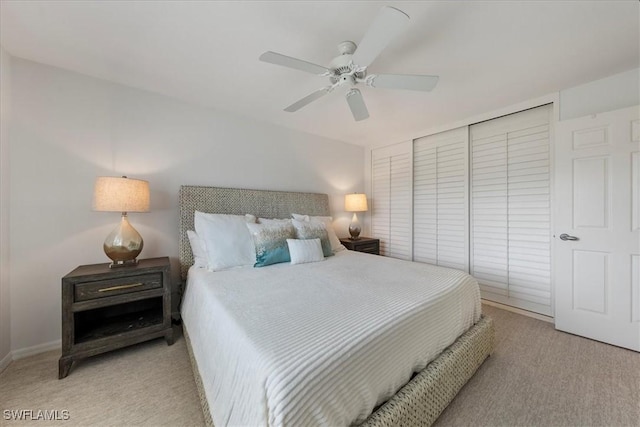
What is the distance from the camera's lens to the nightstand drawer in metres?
1.80

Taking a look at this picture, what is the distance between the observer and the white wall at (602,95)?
6.97 feet

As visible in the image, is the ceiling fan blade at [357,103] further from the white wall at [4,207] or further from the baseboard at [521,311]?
the baseboard at [521,311]

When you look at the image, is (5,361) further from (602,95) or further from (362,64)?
(602,95)

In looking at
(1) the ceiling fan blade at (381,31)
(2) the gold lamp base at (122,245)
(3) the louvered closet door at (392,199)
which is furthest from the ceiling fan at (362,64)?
(3) the louvered closet door at (392,199)

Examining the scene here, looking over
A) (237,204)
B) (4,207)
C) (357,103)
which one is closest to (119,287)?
(4,207)

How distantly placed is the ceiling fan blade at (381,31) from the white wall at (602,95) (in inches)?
89.8

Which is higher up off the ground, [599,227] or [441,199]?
[441,199]

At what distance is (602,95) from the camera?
2.25 meters

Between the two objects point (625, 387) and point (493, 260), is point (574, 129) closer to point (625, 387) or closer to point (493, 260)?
point (493, 260)

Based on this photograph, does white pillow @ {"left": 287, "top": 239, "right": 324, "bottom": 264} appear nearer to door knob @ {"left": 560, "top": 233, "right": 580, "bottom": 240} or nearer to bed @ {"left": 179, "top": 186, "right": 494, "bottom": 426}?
bed @ {"left": 179, "top": 186, "right": 494, "bottom": 426}

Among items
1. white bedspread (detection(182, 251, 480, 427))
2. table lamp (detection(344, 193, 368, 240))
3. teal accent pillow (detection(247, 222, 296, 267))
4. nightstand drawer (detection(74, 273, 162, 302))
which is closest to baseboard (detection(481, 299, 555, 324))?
white bedspread (detection(182, 251, 480, 427))

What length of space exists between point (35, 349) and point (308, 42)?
327 cm

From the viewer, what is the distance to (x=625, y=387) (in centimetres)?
163

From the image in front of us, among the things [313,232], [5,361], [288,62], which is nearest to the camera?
[288,62]
